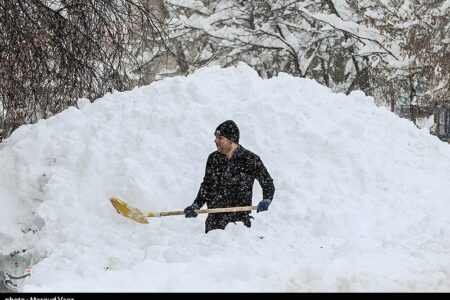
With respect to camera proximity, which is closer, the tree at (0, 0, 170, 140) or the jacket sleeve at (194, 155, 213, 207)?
the jacket sleeve at (194, 155, 213, 207)

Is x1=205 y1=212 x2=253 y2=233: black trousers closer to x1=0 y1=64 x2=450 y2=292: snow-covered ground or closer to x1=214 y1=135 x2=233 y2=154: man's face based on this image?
x1=0 y1=64 x2=450 y2=292: snow-covered ground

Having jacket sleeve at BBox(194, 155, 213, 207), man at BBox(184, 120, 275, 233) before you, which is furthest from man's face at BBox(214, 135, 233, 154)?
jacket sleeve at BBox(194, 155, 213, 207)

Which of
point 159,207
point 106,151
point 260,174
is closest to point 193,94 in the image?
point 106,151

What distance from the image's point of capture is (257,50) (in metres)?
18.5

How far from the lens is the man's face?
5805 millimetres

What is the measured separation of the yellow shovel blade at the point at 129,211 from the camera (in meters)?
6.38

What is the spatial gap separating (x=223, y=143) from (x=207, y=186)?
0.51m

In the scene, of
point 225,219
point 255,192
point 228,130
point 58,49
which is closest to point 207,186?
point 225,219

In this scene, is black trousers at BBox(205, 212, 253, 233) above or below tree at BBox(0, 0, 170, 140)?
below

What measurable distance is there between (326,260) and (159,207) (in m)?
2.41

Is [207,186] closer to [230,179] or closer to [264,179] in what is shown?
[230,179]

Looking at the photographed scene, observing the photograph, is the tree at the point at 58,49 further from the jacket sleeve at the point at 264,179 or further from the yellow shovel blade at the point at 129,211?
the jacket sleeve at the point at 264,179

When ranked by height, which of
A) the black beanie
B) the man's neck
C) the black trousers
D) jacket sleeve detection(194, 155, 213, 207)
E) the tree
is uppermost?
the tree
